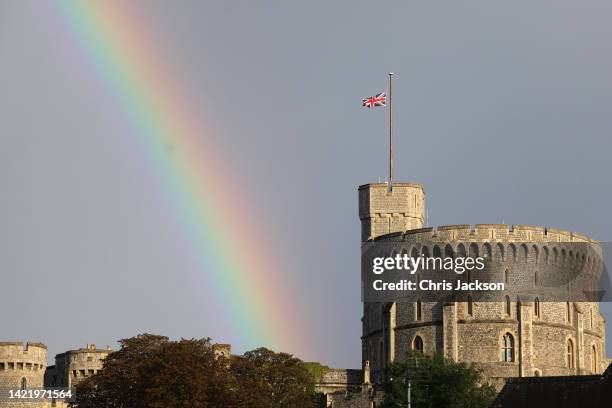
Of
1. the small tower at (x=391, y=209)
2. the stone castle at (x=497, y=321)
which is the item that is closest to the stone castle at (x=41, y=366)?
the stone castle at (x=497, y=321)

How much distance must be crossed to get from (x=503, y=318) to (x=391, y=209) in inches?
618

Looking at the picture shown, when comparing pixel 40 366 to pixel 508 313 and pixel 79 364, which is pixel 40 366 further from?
pixel 508 313

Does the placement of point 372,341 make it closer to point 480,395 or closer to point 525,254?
point 525,254

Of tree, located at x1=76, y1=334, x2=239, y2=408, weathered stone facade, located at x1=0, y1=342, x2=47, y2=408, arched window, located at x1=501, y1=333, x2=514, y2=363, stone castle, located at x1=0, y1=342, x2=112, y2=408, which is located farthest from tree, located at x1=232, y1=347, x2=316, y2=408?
weathered stone facade, located at x1=0, y1=342, x2=47, y2=408

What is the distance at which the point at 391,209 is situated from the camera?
140 m

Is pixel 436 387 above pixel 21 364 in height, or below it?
below

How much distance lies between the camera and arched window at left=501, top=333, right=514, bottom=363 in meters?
129

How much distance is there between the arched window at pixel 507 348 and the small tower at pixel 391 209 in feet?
47.9

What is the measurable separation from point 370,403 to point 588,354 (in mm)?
21910

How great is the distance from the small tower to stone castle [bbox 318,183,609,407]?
4.32 meters

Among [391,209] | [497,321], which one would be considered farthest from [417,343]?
[391,209]

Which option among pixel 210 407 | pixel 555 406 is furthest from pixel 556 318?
pixel 555 406

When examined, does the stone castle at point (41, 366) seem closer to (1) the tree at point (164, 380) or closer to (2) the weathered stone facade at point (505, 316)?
(2) the weathered stone facade at point (505, 316)

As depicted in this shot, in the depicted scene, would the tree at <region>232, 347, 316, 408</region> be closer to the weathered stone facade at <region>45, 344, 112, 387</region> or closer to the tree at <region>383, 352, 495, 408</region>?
the tree at <region>383, 352, 495, 408</region>
